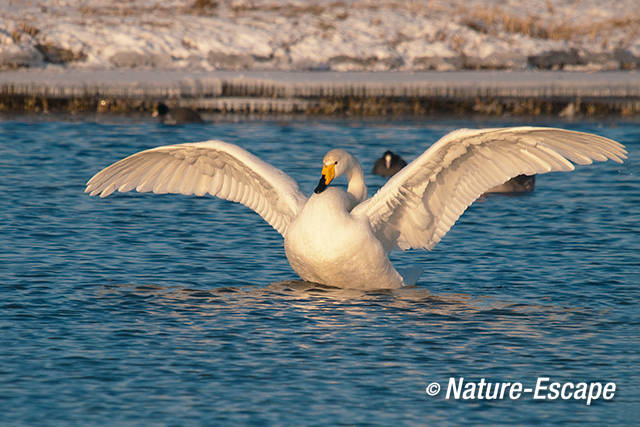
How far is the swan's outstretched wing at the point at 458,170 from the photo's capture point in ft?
36.1

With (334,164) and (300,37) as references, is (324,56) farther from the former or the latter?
(334,164)

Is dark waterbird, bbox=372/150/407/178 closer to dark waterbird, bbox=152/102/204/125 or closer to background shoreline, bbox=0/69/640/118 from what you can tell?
dark waterbird, bbox=152/102/204/125

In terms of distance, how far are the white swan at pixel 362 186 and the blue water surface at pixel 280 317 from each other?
49cm

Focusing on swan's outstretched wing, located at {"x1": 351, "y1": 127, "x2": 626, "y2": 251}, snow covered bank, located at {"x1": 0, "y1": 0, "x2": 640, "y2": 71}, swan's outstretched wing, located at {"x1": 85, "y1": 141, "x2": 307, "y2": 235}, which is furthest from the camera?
snow covered bank, located at {"x1": 0, "y1": 0, "x2": 640, "y2": 71}

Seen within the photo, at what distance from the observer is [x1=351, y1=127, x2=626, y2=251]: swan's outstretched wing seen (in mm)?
11000

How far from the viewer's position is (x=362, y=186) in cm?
1225

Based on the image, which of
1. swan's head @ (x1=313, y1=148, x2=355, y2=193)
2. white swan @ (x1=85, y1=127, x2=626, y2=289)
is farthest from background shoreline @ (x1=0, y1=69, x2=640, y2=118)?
swan's head @ (x1=313, y1=148, x2=355, y2=193)

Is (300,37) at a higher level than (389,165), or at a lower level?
higher

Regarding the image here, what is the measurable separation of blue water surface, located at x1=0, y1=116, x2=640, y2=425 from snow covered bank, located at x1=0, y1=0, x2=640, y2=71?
A: 50.1 ft

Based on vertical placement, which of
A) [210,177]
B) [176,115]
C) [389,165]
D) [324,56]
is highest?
[324,56]

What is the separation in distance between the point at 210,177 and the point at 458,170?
9.89 ft

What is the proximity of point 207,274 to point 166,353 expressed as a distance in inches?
130

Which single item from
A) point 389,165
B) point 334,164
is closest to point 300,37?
point 389,165

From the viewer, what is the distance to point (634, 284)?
489 inches
